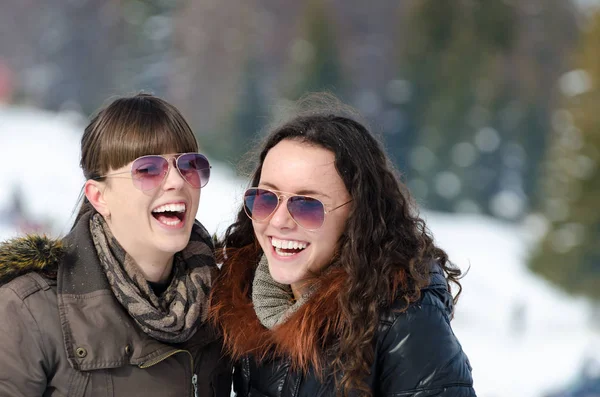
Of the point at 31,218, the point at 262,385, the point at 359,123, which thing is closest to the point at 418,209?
the point at 359,123

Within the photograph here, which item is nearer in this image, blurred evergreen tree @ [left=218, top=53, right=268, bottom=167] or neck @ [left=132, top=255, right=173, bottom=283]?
neck @ [left=132, top=255, right=173, bottom=283]

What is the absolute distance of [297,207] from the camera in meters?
1.99

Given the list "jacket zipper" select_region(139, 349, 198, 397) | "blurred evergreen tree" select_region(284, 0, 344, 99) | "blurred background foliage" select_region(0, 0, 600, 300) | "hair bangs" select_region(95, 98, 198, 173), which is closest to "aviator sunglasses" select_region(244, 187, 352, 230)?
"hair bangs" select_region(95, 98, 198, 173)

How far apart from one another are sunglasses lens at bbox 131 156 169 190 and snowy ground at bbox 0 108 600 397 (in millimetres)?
7794

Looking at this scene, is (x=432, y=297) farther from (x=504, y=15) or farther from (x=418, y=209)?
(x=504, y=15)

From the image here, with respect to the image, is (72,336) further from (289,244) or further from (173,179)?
(289,244)

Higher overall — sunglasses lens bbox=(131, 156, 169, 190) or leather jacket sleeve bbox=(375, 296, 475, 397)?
sunglasses lens bbox=(131, 156, 169, 190)

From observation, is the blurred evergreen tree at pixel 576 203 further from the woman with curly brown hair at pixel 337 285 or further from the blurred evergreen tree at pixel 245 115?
the woman with curly brown hair at pixel 337 285

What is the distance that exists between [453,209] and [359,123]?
12186 millimetres

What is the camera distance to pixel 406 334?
6.21ft

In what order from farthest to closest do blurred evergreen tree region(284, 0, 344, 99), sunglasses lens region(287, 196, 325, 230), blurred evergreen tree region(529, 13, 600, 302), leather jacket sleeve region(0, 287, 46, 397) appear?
1. blurred evergreen tree region(284, 0, 344, 99)
2. blurred evergreen tree region(529, 13, 600, 302)
3. sunglasses lens region(287, 196, 325, 230)
4. leather jacket sleeve region(0, 287, 46, 397)

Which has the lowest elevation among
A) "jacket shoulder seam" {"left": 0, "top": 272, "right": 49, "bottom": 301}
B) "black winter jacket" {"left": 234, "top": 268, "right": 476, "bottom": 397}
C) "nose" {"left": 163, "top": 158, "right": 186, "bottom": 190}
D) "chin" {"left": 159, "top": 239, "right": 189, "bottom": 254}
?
"black winter jacket" {"left": 234, "top": 268, "right": 476, "bottom": 397}

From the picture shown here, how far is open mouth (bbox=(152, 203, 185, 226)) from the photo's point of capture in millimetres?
2133

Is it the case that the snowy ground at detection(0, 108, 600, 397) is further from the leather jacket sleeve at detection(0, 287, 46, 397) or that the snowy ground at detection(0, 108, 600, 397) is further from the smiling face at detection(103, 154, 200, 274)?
the leather jacket sleeve at detection(0, 287, 46, 397)
